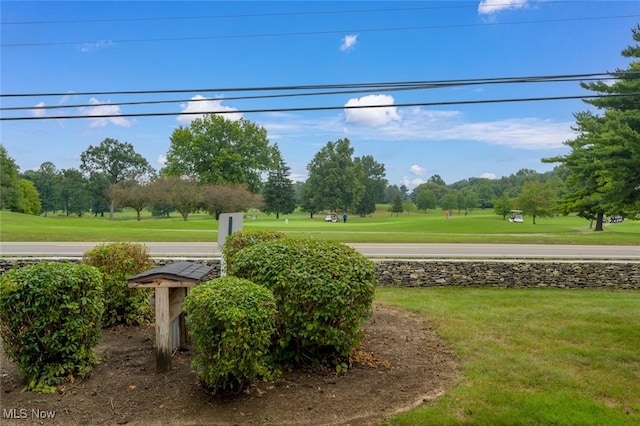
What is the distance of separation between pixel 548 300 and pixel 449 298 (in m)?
2.02

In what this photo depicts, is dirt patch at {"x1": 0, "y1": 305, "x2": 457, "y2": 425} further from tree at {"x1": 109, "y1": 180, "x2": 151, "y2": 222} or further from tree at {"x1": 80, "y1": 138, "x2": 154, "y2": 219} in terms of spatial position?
tree at {"x1": 80, "y1": 138, "x2": 154, "y2": 219}

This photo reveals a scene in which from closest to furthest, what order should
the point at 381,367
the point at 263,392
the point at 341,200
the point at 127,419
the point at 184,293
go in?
the point at 127,419 < the point at 263,392 < the point at 381,367 < the point at 184,293 < the point at 341,200

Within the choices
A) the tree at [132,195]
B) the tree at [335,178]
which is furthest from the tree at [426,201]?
the tree at [132,195]

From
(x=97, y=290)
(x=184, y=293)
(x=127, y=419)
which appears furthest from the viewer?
(x=184, y=293)

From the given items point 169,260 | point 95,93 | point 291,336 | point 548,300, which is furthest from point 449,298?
point 95,93

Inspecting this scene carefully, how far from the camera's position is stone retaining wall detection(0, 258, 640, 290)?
9984 millimetres

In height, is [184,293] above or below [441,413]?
above

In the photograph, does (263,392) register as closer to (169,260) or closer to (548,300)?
(169,260)

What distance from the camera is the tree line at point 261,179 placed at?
14911 mm

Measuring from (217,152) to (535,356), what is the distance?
4562cm

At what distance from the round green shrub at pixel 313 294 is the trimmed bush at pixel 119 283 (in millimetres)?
2289

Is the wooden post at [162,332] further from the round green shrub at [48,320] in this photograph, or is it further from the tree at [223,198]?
the tree at [223,198]

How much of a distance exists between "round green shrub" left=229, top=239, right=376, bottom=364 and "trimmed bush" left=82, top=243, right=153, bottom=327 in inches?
90.1

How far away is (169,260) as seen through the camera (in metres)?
9.50
